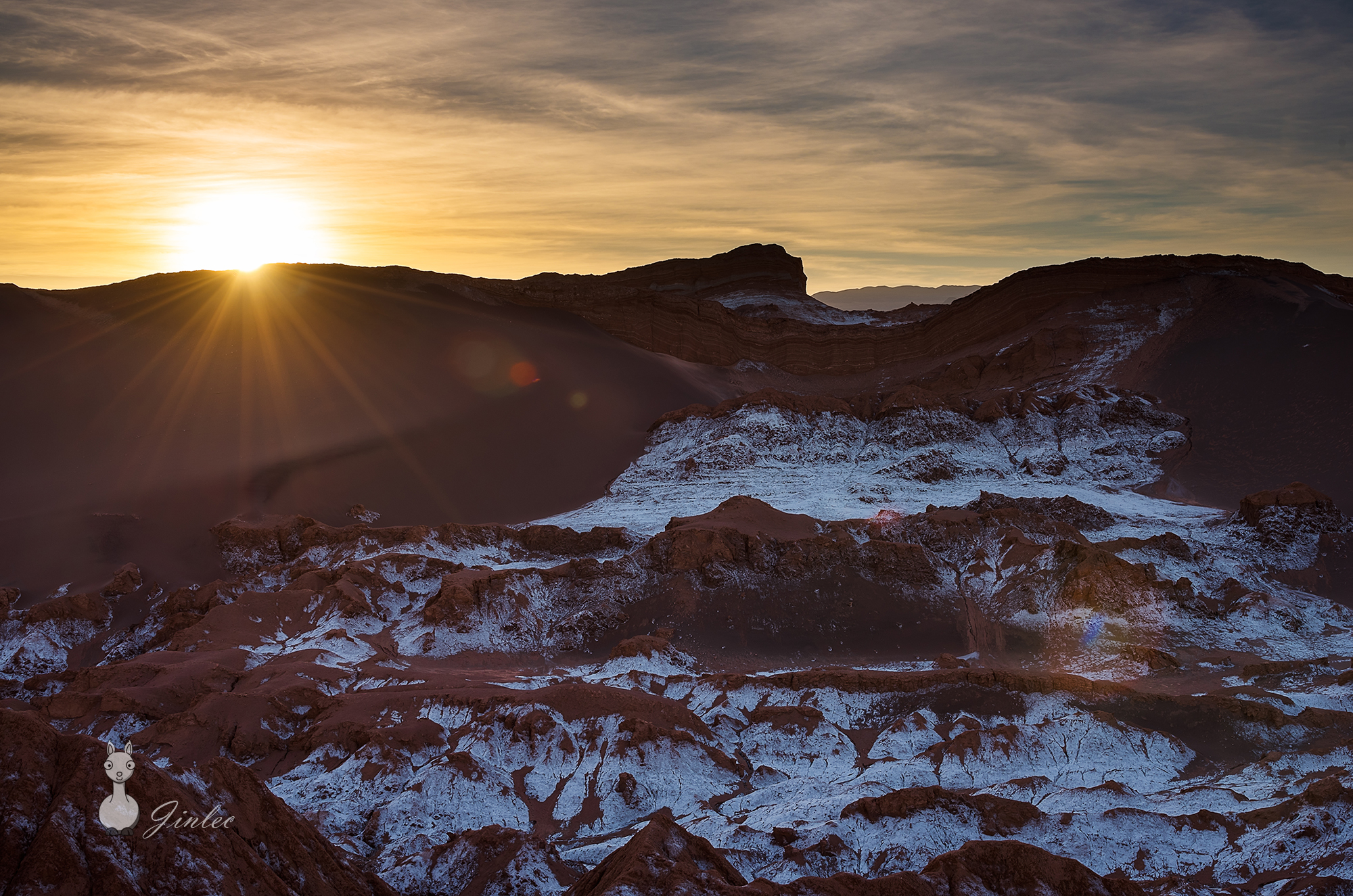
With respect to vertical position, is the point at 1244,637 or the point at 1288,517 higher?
the point at 1288,517

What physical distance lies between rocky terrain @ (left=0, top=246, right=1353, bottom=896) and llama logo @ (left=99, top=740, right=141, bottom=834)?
1449 millimetres

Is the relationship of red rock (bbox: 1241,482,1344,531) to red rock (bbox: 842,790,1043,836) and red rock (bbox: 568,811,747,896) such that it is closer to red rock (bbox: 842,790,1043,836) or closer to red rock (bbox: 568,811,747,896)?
red rock (bbox: 842,790,1043,836)

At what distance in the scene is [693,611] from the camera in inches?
949

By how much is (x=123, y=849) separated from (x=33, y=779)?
1012mm

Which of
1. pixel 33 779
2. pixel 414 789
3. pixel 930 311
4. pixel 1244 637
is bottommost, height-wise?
pixel 414 789

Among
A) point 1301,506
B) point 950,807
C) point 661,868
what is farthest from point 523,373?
point 661,868

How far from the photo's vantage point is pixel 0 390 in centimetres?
3650

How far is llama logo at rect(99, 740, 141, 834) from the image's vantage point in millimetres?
5516

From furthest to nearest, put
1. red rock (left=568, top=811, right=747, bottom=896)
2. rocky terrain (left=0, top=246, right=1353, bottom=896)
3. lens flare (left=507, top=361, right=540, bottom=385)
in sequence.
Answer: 1. lens flare (left=507, top=361, right=540, bottom=385)
2. rocky terrain (left=0, top=246, right=1353, bottom=896)
3. red rock (left=568, top=811, right=747, bottom=896)

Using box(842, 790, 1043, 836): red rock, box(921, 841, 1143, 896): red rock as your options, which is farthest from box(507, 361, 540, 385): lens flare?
box(921, 841, 1143, 896): red rock

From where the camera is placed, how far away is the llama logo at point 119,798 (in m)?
5.52

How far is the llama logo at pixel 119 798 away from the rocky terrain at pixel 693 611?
145 cm

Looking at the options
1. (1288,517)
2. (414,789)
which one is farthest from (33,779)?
(1288,517)

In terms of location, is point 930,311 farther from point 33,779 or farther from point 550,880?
point 33,779
